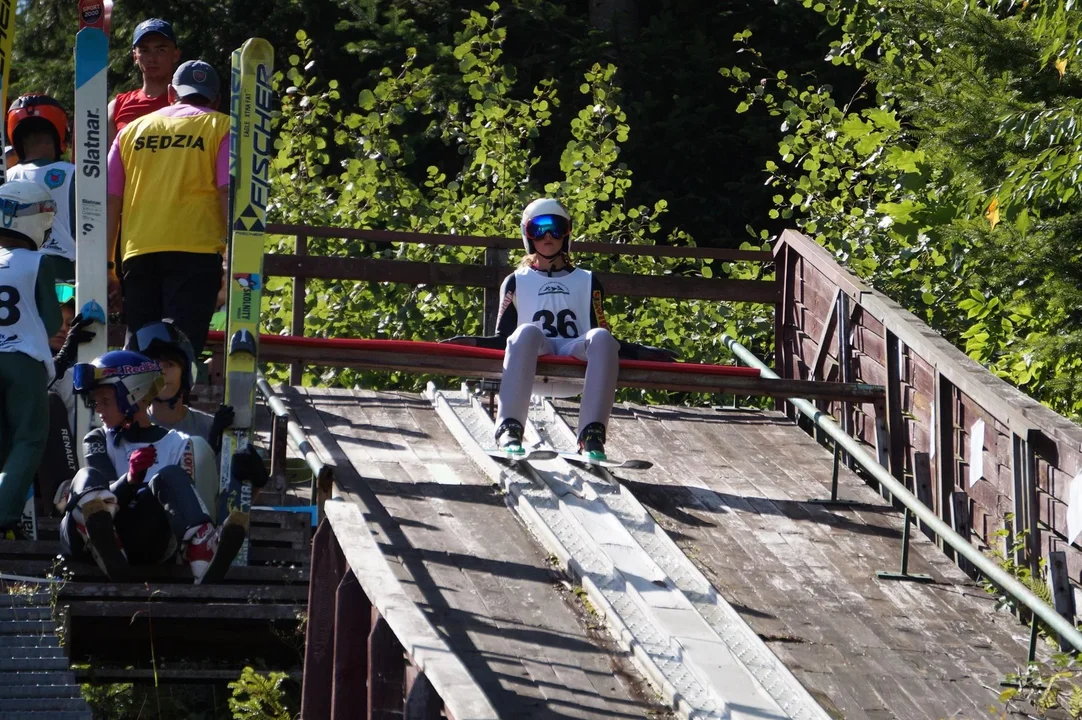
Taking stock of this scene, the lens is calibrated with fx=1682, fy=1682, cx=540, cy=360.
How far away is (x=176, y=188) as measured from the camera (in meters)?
8.34

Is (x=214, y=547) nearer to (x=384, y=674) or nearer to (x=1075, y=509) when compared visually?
(x=384, y=674)

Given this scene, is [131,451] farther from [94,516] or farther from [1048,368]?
[1048,368]

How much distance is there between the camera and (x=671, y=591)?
7086 millimetres

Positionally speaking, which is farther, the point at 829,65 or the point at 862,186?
the point at 829,65

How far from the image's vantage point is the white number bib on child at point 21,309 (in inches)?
293

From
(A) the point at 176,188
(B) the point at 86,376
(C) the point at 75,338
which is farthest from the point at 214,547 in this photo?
(A) the point at 176,188

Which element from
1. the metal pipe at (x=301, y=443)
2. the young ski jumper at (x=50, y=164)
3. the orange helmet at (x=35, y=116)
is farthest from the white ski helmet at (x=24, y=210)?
the metal pipe at (x=301, y=443)

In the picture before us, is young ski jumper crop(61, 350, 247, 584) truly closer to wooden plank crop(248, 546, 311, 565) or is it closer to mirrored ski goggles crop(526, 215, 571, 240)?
wooden plank crop(248, 546, 311, 565)

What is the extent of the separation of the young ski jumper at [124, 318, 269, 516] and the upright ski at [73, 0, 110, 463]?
1.64 ft

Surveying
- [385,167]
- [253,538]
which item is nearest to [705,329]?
[385,167]

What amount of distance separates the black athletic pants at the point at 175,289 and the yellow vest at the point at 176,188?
0.21 feet

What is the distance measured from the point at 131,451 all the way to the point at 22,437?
509 millimetres

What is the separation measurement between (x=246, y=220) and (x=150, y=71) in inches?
48.1

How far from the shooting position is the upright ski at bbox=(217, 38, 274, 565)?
8.00m
